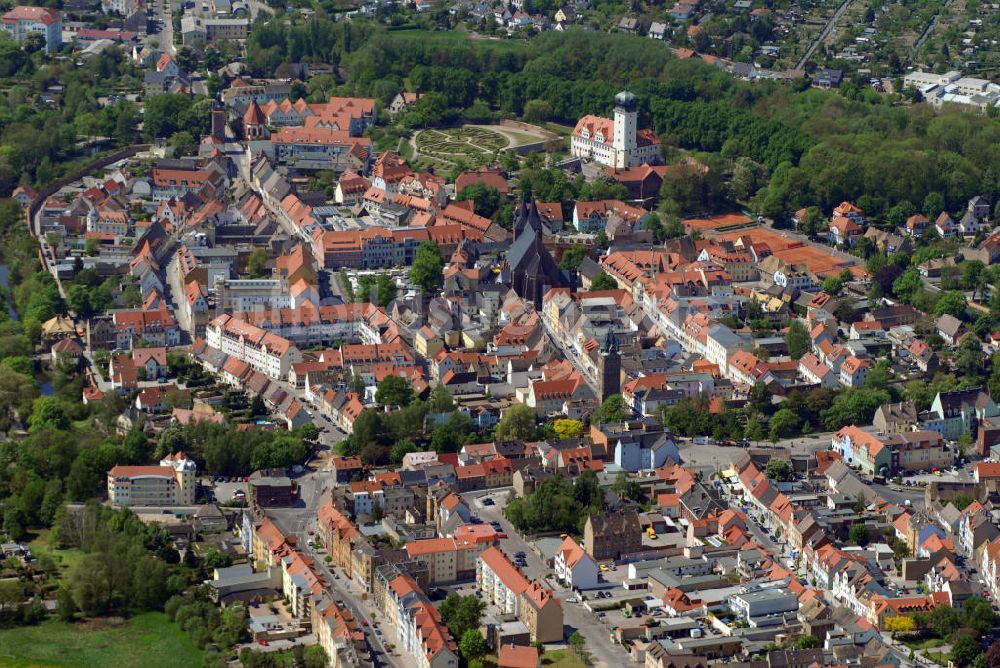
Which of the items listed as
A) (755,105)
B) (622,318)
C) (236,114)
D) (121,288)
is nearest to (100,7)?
(236,114)

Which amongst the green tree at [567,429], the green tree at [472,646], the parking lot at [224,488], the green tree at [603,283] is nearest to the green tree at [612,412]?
the green tree at [567,429]

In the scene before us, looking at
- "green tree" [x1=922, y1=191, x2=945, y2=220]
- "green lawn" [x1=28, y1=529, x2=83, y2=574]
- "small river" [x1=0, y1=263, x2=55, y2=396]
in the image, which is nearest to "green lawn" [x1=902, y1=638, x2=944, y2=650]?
"green lawn" [x1=28, y1=529, x2=83, y2=574]

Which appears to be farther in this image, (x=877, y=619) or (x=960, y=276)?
(x=960, y=276)

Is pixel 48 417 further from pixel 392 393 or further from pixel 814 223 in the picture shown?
pixel 814 223

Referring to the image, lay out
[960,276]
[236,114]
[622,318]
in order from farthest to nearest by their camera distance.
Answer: [236,114] → [960,276] → [622,318]

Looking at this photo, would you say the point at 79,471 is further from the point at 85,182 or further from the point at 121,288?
the point at 85,182

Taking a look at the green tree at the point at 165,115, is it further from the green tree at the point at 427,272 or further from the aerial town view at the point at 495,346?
the green tree at the point at 427,272

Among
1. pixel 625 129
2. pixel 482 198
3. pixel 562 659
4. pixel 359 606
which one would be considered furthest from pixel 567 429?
pixel 625 129
